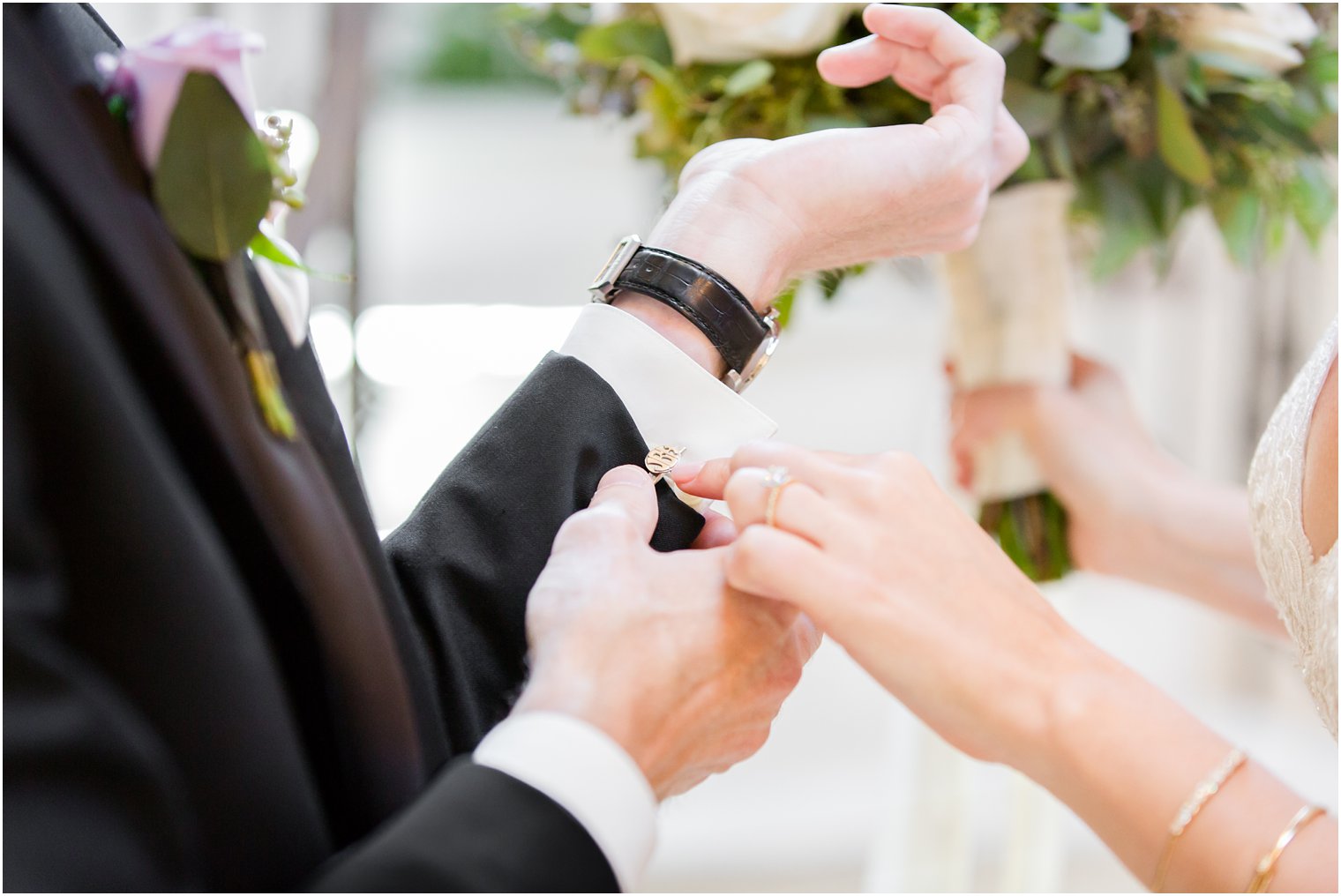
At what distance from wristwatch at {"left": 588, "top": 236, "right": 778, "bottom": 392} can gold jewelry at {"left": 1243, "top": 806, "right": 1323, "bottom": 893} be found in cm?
39

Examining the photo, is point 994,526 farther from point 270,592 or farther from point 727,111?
point 270,592

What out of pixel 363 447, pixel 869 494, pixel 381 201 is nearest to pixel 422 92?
pixel 381 201

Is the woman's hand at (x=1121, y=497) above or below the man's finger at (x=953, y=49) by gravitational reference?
below

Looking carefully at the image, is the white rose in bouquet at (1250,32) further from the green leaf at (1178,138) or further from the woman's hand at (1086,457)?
the woman's hand at (1086,457)

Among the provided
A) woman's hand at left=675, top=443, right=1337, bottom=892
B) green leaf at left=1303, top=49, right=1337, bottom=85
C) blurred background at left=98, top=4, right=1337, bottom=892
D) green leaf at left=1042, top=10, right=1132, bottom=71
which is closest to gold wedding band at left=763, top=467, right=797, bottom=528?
woman's hand at left=675, top=443, right=1337, bottom=892

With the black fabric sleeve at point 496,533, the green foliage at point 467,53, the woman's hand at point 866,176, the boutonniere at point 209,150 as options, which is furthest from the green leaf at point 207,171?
the green foliage at point 467,53

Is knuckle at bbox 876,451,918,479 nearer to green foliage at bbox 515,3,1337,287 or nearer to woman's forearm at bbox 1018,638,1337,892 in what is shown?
woman's forearm at bbox 1018,638,1337,892

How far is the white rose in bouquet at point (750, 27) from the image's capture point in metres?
0.81

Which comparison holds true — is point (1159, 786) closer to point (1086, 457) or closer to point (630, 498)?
point (630, 498)

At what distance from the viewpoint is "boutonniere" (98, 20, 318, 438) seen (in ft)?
1.36

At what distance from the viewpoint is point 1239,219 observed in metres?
0.99

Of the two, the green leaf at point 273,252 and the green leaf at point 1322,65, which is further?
the green leaf at point 1322,65

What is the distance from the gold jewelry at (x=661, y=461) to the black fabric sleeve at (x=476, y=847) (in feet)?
0.79

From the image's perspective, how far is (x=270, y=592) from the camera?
46 cm
